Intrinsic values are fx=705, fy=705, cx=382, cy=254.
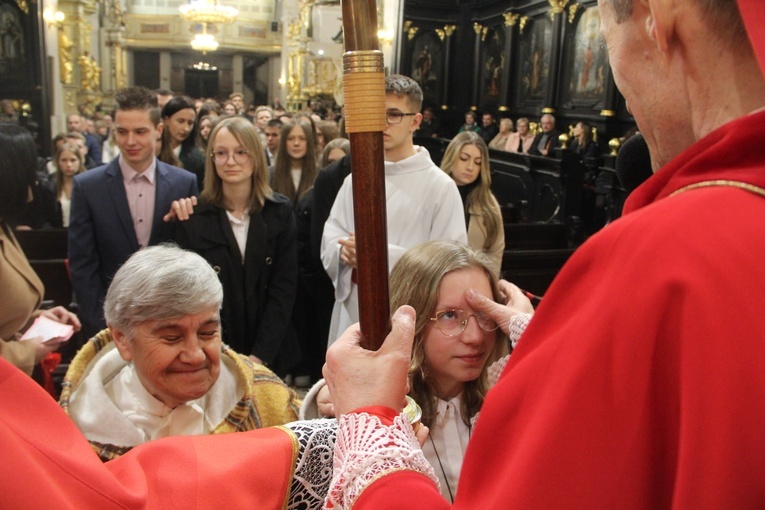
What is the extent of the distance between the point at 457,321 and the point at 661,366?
49.0 inches

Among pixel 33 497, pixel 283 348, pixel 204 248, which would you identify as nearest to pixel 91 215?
pixel 204 248

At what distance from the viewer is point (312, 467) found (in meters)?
1.35

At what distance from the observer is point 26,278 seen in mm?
2408

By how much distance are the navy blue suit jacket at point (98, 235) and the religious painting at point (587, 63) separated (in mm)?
9927

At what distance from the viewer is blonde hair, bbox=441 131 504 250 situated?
4.21 metres

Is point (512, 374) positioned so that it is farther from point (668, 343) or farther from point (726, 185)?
point (726, 185)

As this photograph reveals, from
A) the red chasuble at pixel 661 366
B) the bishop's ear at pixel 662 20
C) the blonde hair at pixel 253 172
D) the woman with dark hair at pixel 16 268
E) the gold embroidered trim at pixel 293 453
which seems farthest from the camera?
the blonde hair at pixel 253 172

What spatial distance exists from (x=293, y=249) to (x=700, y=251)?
279cm

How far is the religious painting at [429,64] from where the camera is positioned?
56.0 ft

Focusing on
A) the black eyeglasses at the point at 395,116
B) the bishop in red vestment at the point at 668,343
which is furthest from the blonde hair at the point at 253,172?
the bishop in red vestment at the point at 668,343

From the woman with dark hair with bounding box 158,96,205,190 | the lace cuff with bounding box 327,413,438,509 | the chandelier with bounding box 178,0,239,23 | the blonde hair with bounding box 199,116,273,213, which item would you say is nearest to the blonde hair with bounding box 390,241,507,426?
the lace cuff with bounding box 327,413,438,509

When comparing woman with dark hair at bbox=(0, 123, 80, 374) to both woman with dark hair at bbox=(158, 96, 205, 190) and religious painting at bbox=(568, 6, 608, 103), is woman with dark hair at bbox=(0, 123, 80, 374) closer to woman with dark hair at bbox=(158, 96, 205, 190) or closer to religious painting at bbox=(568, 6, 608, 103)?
woman with dark hair at bbox=(158, 96, 205, 190)

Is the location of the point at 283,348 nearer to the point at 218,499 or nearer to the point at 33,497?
the point at 218,499

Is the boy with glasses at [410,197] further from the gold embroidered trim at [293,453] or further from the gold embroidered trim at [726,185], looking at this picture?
the gold embroidered trim at [726,185]
